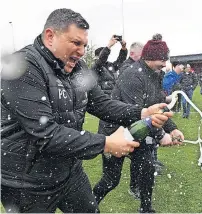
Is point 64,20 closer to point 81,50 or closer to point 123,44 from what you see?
point 81,50

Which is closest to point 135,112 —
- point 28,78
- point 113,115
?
point 113,115

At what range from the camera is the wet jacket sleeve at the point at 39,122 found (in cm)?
240

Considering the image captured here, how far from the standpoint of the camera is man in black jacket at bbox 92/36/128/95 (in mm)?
5832

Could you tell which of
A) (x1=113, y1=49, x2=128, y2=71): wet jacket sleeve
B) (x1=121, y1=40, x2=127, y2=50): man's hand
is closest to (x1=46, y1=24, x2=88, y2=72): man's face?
(x1=121, y1=40, x2=127, y2=50): man's hand

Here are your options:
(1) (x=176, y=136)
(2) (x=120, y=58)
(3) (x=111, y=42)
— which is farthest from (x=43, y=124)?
(2) (x=120, y=58)

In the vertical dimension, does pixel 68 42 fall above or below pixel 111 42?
above

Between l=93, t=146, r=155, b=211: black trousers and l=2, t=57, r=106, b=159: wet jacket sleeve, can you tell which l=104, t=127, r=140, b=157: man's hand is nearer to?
l=2, t=57, r=106, b=159: wet jacket sleeve

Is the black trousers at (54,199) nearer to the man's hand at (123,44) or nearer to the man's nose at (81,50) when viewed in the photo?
the man's nose at (81,50)

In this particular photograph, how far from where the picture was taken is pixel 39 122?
2402 mm

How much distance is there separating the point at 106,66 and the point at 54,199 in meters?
4.18

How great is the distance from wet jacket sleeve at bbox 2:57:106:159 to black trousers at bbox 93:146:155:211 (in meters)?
1.92

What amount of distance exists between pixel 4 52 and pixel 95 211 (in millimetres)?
1276

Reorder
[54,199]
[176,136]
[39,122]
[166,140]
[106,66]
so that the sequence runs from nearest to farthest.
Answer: [39,122] → [54,199] → [176,136] → [166,140] → [106,66]

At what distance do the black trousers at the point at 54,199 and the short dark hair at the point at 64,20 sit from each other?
1.01 m
